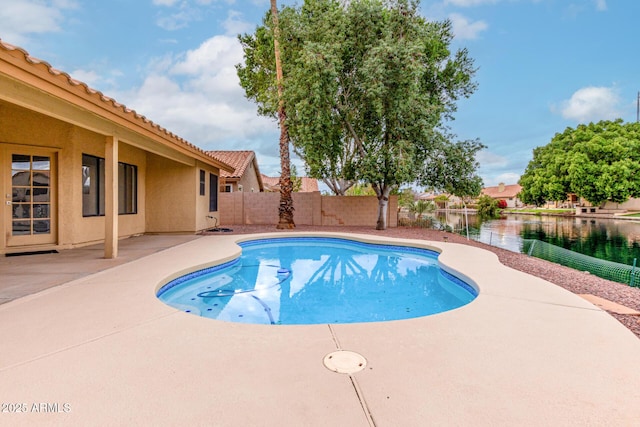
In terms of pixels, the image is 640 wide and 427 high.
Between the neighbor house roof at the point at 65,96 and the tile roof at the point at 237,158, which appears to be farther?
the tile roof at the point at 237,158

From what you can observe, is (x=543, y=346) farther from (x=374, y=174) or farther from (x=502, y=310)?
(x=374, y=174)

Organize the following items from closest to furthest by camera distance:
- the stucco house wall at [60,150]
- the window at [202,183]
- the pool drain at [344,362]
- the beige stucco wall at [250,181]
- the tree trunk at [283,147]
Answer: the pool drain at [344,362] → the stucco house wall at [60,150] → the window at [202,183] → the tree trunk at [283,147] → the beige stucco wall at [250,181]

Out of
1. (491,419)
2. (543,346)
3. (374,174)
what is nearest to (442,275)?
(543,346)

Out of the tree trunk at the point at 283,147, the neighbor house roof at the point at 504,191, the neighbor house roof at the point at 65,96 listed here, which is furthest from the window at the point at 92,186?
the neighbor house roof at the point at 504,191

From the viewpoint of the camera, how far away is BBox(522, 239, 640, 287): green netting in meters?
6.86

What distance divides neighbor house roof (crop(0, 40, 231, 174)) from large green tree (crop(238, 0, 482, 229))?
639 cm

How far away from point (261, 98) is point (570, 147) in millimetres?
39782

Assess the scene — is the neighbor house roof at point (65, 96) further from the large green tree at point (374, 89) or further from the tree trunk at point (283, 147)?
the tree trunk at point (283, 147)

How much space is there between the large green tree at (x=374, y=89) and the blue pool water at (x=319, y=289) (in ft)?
17.7

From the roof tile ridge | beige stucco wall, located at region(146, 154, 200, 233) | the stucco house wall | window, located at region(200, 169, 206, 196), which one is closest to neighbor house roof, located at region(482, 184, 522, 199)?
window, located at region(200, 169, 206, 196)

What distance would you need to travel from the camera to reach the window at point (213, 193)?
42.4 feet

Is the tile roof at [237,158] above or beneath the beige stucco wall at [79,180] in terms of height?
above

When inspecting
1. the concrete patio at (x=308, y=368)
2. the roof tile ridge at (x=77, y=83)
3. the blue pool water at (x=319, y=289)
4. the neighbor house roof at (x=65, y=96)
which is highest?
the roof tile ridge at (x=77, y=83)

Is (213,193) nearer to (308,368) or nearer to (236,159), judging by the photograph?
(236,159)
